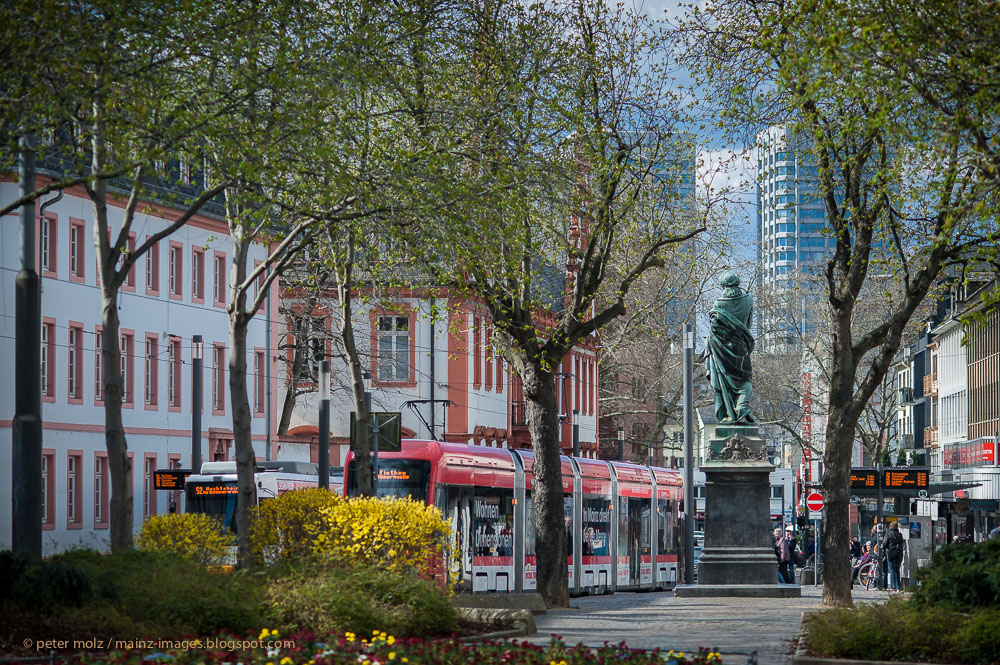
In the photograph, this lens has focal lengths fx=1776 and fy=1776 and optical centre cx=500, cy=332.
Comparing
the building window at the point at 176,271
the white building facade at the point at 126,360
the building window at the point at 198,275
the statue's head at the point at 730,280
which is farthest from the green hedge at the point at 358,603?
the building window at the point at 198,275

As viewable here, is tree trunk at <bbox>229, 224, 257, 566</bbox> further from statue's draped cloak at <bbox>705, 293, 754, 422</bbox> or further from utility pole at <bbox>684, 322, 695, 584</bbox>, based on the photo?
utility pole at <bbox>684, 322, 695, 584</bbox>

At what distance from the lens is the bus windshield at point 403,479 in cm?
3350

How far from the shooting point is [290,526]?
22094 millimetres

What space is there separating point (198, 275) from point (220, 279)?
5.08ft

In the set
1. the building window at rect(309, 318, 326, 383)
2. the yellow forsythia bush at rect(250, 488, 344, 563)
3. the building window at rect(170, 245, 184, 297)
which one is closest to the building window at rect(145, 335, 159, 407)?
the building window at rect(170, 245, 184, 297)

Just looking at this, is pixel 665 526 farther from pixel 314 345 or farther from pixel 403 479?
pixel 314 345

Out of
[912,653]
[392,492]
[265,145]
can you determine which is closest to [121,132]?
[265,145]

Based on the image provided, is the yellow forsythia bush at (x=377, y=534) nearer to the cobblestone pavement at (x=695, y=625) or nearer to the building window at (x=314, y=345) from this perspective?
the cobblestone pavement at (x=695, y=625)

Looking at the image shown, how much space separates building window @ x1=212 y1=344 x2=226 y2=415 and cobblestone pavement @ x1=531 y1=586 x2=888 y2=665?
30623 mm

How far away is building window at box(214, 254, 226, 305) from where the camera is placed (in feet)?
192

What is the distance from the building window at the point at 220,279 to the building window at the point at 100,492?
8889 mm

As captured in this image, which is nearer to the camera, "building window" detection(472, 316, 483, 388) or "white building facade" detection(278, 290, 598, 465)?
"white building facade" detection(278, 290, 598, 465)

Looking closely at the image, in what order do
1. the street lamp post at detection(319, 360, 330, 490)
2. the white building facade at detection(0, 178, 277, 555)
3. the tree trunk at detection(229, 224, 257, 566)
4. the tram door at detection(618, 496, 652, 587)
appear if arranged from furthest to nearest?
the white building facade at detection(0, 178, 277, 555) < the tram door at detection(618, 496, 652, 587) < the street lamp post at detection(319, 360, 330, 490) < the tree trunk at detection(229, 224, 257, 566)

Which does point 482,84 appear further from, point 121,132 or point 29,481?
point 29,481
